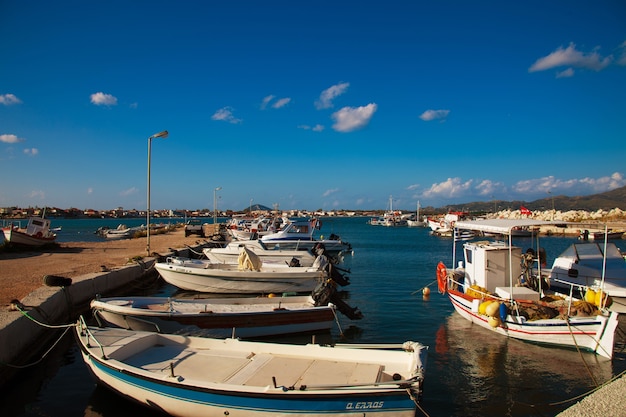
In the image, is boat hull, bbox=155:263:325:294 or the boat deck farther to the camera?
boat hull, bbox=155:263:325:294

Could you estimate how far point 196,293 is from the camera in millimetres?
19594

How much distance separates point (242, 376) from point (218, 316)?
4.40 metres

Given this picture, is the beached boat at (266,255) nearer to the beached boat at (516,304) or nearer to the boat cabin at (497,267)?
the beached boat at (516,304)

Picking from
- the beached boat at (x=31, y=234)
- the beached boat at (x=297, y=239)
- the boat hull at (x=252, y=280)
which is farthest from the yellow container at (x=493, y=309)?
the beached boat at (x=31, y=234)

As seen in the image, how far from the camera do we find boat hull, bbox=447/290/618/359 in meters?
10.7

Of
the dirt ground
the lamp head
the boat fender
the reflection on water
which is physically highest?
the lamp head

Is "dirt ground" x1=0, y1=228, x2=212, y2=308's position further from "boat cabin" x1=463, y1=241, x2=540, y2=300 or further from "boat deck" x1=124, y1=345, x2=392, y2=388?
"boat cabin" x1=463, y1=241, x2=540, y2=300

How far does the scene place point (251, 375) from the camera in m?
7.13

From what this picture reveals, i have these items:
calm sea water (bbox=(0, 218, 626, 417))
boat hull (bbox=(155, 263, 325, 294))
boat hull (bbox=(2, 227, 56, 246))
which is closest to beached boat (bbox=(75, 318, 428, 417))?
calm sea water (bbox=(0, 218, 626, 417))

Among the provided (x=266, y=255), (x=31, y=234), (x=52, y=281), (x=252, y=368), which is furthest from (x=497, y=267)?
(x=31, y=234)

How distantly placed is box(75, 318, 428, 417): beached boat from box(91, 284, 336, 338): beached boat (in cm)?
205

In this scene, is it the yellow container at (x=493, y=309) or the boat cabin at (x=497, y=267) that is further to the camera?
the boat cabin at (x=497, y=267)

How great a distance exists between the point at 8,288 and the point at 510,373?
16232 millimetres

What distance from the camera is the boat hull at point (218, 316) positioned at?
36.3 feet
